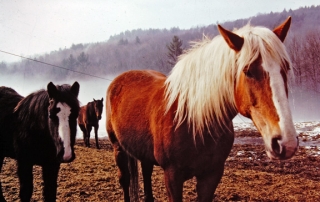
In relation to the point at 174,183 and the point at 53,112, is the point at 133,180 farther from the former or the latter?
the point at 174,183

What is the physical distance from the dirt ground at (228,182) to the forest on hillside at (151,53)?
3112mm

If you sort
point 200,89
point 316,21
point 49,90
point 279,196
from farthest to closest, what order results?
point 316,21
point 279,196
point 49,90
point 200,89

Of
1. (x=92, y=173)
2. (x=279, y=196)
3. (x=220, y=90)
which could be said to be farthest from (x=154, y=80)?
(x=92, y=173)

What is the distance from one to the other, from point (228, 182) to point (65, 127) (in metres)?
3.33

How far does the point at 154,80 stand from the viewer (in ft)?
9.96

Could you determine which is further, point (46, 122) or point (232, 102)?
point (46, 122)

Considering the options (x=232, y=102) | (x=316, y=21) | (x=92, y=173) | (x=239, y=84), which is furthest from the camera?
(x=316, y=21)

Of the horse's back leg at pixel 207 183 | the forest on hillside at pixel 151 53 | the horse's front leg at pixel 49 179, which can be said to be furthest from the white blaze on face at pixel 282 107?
the forest on hillside at pixel 151 53

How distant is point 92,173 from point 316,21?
1633cm

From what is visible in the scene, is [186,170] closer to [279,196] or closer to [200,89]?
[200,89]

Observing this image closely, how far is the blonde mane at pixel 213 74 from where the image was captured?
1.61 m

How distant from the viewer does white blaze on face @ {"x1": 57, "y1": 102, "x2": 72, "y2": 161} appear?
271 cm

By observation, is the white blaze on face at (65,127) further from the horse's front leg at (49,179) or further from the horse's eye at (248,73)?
the horse's eye at (248,73)

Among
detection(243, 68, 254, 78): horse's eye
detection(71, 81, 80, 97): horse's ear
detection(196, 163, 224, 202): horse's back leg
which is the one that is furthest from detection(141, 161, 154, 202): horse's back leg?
detection(243, 68, 254, 78): horse's eye
